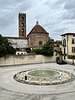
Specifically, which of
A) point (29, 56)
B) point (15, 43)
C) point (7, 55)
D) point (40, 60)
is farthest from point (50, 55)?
point (15, 43)

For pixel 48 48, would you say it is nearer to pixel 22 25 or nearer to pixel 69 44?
pixel 69 44

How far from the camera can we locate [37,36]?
158ft

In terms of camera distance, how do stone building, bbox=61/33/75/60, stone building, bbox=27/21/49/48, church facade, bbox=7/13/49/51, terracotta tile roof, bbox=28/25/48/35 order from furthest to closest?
terracotta tile roof, bbox=28/25/48/35, stone building, bbox=27/21/49/48, church facade, bbox=7/13/49/51, stone building, bbox=61/33/75/60

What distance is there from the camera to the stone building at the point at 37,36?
47.2 meters

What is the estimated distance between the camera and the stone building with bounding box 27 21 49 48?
4725 cm

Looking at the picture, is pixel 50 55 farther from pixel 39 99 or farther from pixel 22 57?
pixel 39 99

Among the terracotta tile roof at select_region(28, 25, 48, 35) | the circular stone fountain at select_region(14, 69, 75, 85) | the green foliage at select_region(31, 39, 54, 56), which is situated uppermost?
the terracotta tile roof at select_region(28, 25, 48, 35)

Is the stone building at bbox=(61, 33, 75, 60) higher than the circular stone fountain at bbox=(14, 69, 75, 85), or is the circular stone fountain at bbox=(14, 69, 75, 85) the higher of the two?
the stone building at bbox=(61, 33, 75, 60)

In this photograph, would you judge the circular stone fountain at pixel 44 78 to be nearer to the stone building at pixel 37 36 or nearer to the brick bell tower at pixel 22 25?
the stone building at pixel 37 36

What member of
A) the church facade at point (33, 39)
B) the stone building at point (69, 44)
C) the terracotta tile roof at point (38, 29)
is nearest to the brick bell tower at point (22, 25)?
the church facade at point (33, 39)

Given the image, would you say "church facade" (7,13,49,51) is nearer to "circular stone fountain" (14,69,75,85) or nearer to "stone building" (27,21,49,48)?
"stone building" (27,21,49,48)

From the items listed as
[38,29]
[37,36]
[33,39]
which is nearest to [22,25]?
[38,29]

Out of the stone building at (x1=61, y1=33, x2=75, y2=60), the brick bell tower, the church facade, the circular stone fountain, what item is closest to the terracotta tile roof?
the church facade

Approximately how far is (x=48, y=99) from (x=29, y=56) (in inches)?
948
